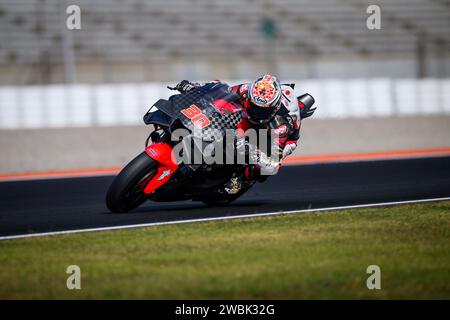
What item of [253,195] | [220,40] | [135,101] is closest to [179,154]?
[253,195]

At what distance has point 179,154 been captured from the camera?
29.8ft

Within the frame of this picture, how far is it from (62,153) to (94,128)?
113 cm

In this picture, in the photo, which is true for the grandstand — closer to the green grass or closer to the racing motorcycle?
the racing motorcycle

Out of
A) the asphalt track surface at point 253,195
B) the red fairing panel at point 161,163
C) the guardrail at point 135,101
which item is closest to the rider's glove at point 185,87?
the red fairing panel at point 161,163

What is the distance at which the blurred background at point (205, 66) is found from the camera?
18469 mm

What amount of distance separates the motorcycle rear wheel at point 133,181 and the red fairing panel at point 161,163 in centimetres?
5

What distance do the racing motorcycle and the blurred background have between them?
24.7 feet

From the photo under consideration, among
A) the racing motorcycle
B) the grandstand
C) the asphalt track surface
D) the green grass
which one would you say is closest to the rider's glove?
the racing motorcycle

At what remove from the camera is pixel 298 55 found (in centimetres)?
2714

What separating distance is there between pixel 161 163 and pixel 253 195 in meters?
3.06

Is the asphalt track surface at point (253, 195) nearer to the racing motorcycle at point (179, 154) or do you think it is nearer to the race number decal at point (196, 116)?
the racing motorcycle at point (179, 154)

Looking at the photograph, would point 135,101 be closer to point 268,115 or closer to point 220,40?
point 220,40

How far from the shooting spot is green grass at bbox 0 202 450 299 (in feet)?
19.7
